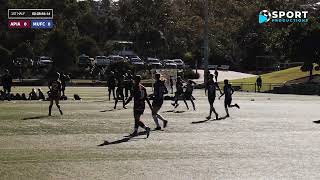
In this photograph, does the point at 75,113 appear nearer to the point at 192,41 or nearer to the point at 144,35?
the point at 144,35

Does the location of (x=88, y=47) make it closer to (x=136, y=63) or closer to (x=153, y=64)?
(x=136, y=63)

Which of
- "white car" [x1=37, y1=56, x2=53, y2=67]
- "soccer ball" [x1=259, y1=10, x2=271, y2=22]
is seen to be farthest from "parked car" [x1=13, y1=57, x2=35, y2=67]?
"soccer ball" [x1=259, y1=10, x2=271, y2=22]

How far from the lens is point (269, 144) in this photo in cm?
1510

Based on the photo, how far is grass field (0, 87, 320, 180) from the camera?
10883mm

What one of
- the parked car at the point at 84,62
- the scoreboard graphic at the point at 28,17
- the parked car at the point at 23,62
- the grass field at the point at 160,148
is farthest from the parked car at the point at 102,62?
the grass field at the point at 160,148

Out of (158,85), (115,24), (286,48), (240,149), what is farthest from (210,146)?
(115,24)

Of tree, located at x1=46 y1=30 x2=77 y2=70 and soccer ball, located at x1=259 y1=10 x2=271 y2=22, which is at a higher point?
soccer ball, located at x1=259 y1=10 x2=271 y2=22

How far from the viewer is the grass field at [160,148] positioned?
10.9 meters

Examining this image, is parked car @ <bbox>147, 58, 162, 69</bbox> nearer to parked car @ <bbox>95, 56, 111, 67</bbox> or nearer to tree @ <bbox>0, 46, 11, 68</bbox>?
parked car @ <bbox>95, 56, 111, 67</bbox>

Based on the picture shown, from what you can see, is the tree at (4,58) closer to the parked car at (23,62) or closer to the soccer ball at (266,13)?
the parked car at (23,62)

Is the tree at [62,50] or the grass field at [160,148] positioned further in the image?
the tree at [62,50]

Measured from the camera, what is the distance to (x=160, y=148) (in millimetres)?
14273

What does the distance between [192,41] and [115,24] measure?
20.0 metres

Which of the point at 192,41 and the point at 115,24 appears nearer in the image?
the point at 192,41
